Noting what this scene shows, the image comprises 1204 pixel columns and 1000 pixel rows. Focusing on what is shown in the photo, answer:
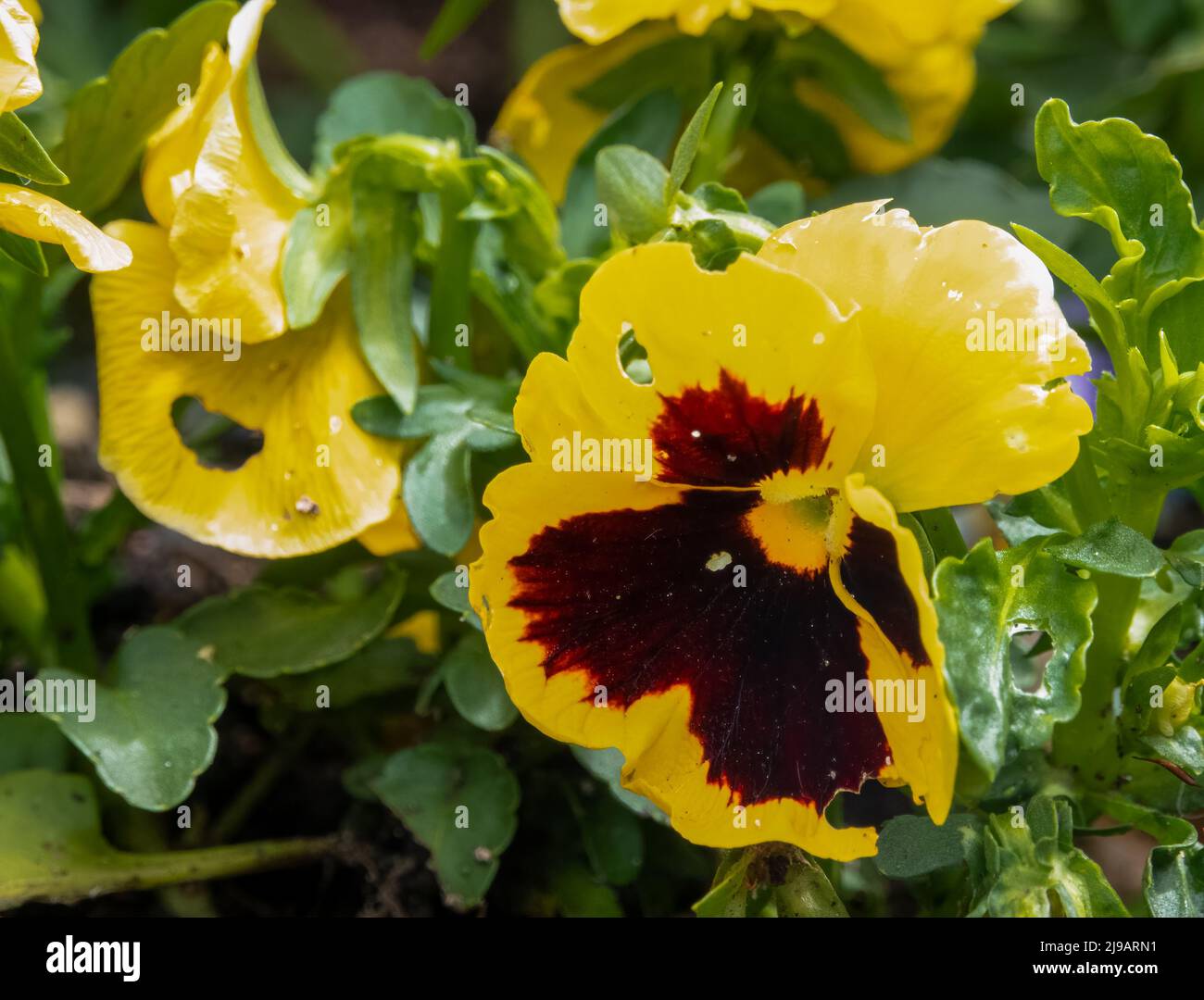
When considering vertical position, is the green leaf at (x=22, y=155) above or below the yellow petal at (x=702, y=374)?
above

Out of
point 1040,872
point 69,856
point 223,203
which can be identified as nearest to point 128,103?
point 223,203

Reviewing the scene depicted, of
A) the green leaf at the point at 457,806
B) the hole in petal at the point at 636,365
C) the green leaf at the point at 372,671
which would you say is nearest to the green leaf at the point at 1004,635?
the hole in petal at the point at 636,365

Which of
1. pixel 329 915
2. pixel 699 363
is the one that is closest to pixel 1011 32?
pixel 699 363

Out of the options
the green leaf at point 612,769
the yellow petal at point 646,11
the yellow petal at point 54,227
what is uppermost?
the yellow petal at point 646,11

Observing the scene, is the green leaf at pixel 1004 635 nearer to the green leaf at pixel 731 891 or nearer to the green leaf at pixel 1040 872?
the green leaf at pixel 1040 872

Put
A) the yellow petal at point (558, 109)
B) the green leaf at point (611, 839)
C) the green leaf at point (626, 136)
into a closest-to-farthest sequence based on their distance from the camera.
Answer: the green leaf at point (611, 839) < the green leaf at point (626, 136) < the yellow petal at point (558, 109)

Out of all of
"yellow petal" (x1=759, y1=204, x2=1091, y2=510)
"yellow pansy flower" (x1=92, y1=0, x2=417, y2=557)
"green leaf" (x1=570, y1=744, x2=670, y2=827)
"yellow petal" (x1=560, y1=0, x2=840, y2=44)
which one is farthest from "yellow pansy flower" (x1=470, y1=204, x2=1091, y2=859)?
"yellow petal" (x1=560, y1=0, x2=840, y2=44)

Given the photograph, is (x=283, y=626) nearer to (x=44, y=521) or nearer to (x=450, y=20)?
(x=44, y=521)
